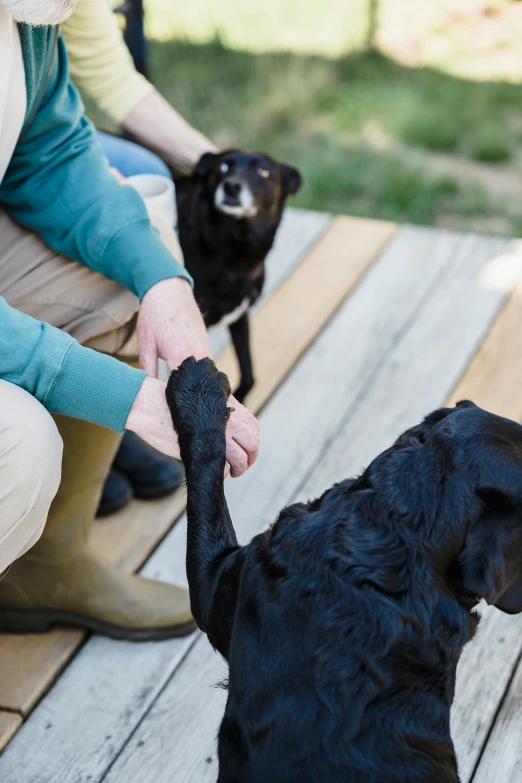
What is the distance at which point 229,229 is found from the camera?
9.05 feet

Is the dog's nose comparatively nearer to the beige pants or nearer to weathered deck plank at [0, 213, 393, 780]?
weathered deck plank at [0, 213, 393, 780]

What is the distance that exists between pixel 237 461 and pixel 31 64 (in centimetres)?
76

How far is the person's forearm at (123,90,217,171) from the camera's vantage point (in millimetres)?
2299

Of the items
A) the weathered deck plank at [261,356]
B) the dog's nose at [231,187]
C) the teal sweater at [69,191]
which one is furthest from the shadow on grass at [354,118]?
the teal sweater at [69,191]

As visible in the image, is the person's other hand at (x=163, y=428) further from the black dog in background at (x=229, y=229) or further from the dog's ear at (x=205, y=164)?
the dog's ear at (x=205, y=164)

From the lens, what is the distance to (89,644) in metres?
1.87

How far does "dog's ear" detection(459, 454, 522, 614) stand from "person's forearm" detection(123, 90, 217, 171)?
4.64ft

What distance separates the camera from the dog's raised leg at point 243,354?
8.46ft

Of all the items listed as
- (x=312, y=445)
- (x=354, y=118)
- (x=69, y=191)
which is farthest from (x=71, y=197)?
(x=354, y=118)

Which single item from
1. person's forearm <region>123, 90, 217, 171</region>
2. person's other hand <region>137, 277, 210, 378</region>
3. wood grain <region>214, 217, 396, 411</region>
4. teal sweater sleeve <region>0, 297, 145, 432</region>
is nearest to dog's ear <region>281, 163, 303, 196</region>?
wood grain <region>214, 217, 396, 411</region>

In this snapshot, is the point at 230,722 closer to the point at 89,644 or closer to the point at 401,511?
the point at 401,511

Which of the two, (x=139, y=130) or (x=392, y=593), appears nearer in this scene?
(x=392, y=593)

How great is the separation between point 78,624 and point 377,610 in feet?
2.80

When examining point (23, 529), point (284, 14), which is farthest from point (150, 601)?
point (284, 14)
